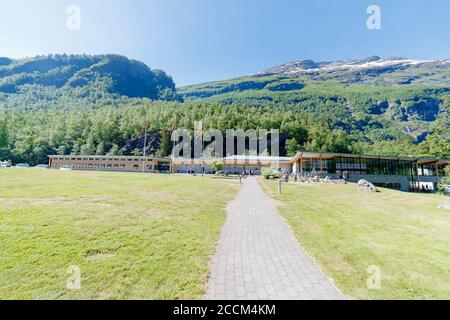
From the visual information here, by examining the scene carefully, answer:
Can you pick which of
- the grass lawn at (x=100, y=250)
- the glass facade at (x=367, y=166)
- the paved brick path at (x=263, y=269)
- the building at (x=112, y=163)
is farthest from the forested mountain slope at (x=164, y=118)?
the grass lawn at (x=100, y=250)

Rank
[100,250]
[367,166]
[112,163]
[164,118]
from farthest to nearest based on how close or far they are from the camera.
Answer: [164,118] < [112,163] < [367,166] < [100,250]

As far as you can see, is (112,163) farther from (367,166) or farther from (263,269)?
(263,269)

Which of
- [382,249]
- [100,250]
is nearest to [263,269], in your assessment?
[100,250]

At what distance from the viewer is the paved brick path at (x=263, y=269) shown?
3.70 m

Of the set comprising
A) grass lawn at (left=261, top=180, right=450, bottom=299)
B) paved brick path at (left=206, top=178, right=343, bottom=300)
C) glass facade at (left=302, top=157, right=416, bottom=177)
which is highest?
glass facade at (left=302, top=157, right=416, bottom=177)

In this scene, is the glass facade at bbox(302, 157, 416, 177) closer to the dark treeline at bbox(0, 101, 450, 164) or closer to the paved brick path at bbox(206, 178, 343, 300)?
the paved brick path at bbox(206, 178, 343, 300)

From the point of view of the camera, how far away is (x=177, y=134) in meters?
83.2

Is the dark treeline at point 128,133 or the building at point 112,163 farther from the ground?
the dark treeline at point 128,133

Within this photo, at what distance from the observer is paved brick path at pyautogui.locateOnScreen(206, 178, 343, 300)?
12.1 feet

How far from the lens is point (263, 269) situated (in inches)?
181

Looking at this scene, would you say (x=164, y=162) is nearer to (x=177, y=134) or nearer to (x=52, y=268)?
(x=177, y=134)

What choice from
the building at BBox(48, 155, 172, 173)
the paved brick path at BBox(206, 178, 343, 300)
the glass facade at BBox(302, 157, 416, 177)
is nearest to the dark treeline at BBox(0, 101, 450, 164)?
the building at BBox(48, 155, 172, 173)

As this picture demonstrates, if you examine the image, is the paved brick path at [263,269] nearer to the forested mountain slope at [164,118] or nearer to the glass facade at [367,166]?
the forested mountain slope at [164,118]
